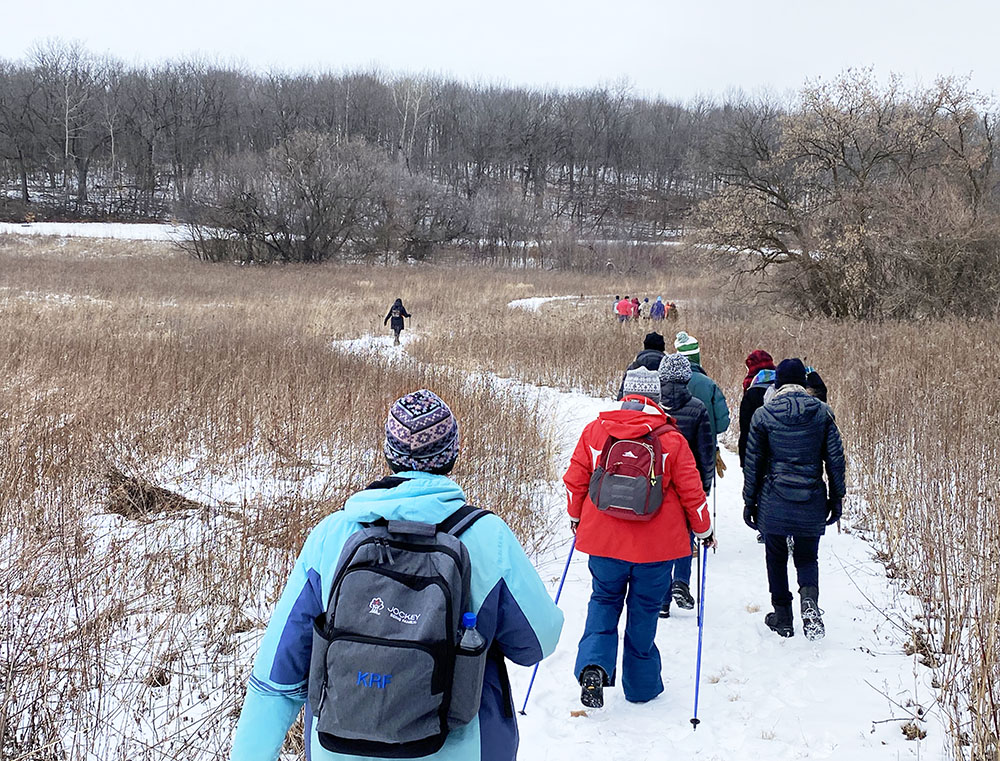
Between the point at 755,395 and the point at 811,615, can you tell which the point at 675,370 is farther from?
the point at 811,615

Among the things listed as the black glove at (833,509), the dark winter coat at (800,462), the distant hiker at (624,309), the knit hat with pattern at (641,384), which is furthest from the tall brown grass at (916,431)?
the distant hiker at (624,309)

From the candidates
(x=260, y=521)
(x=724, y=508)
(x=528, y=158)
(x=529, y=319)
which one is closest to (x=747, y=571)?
(x=724, y=508)

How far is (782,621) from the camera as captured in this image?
4207 millimetres

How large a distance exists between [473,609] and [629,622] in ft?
6.80

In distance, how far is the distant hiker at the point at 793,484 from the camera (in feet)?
13.2

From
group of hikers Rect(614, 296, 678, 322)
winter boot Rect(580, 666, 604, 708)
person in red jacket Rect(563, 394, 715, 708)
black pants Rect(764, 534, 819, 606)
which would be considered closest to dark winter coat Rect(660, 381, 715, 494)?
black pants Rect(764, 534, 819, 606)

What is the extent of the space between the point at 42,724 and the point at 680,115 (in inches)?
3623

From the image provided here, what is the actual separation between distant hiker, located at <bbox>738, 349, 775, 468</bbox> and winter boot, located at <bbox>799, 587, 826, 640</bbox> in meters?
1.26

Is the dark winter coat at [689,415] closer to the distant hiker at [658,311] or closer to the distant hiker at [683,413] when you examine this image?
the distant hiker at [683,413]

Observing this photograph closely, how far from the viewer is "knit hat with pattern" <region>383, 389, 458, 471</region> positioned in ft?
6.07

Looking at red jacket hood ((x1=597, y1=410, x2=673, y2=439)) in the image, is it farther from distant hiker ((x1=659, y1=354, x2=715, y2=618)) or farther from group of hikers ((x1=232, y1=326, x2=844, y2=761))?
group of hikers ((x1=232, y1=326, x2=844, y2=761))

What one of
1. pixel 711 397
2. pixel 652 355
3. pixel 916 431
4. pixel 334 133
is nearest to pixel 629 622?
pixel 711 397

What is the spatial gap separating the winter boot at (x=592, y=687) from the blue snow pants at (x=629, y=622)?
4cm

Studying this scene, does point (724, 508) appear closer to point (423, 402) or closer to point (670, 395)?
point (670, 395)
